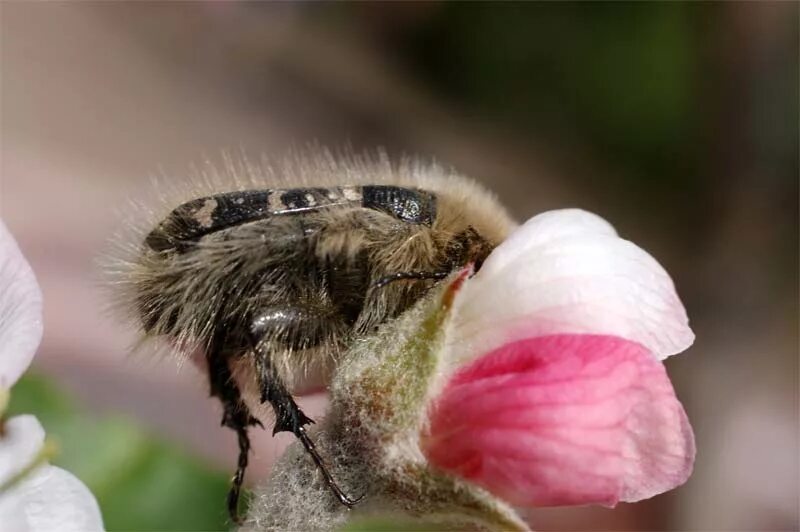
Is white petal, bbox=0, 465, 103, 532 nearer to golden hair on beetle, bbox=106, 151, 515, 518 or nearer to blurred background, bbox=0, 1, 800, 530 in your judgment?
golden hair on beetle, bbox=106, 151, 515, 518

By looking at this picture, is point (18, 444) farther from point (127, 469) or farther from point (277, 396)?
point (127, 469)

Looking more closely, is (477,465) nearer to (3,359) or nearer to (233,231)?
(233,231)

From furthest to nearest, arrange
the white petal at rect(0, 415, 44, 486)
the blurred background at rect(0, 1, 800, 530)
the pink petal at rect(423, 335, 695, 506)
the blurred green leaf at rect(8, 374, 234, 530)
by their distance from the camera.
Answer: the blurred background at rect(0, 1, 800, 530) → the blurred green leaf at rect(8, 374, 234, 530) → the white petal at rect(0, 415, 44, 486) → the pink petal at rect(423, 335, 695, 506)

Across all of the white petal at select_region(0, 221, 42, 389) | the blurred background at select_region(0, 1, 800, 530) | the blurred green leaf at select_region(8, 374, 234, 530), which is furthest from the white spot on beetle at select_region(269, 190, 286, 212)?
the blurred background at select_region(0, 1, 800, 530)

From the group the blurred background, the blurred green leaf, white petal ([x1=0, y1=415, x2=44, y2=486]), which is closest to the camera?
white petal ([x1=0, y1=415, x2=44, y2=486])

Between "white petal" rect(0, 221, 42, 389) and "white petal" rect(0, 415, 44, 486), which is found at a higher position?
"white petal" rect(0, 221, 42, 389)

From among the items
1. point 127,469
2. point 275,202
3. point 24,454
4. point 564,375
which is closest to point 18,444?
point 24,454

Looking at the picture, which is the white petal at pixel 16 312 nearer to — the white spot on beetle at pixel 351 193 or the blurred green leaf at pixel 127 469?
the white spot on beetle at pixel 351 193
